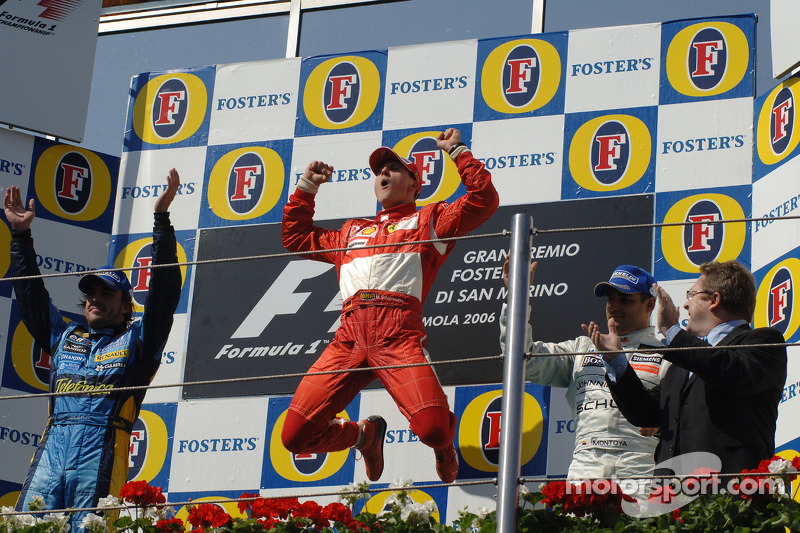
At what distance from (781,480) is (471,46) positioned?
3.57m

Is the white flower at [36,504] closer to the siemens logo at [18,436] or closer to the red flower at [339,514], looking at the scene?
the red flower at [339,514]

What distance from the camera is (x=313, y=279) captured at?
6.03m

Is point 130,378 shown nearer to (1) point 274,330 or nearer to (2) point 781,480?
(1) point 274,330

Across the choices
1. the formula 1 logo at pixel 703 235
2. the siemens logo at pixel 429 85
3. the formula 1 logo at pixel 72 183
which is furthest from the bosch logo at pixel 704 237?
the formula 1 logo at pixel 72 183

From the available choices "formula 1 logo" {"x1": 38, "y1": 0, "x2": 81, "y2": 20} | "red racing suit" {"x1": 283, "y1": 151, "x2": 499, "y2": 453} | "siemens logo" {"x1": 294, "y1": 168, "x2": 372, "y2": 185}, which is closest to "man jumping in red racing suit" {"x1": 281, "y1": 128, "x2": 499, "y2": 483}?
"red racing suit" {"x1": 283, "y1": 151, "x2": 499, "y2": 453}

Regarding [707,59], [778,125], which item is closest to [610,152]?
[707,59]

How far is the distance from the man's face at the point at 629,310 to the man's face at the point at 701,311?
1.99ft

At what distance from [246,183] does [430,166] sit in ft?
3.19

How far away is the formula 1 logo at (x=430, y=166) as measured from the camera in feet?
19.7

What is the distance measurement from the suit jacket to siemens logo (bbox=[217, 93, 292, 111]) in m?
3.25

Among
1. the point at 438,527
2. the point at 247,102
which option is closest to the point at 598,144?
the point at 247,102

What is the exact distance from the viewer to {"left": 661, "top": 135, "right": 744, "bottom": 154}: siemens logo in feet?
18.0

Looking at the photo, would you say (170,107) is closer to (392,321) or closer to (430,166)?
(430,166)

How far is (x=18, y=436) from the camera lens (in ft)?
20.0
